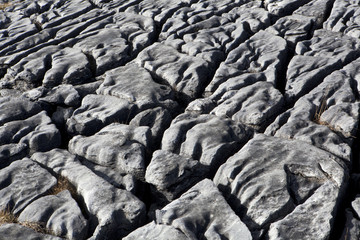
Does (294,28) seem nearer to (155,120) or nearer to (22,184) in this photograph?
(155,120)

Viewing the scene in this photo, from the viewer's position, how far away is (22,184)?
18.0 ft

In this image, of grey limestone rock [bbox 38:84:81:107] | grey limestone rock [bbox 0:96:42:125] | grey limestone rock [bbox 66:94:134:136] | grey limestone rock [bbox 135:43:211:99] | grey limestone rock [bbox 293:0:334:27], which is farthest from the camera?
grey limestone rock [bbox 293:0:334:27]

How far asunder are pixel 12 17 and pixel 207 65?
322 inches

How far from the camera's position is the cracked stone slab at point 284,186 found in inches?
177

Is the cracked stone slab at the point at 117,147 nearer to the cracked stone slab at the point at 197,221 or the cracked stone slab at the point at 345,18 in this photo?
the cracked stone slab at the point at 197,221

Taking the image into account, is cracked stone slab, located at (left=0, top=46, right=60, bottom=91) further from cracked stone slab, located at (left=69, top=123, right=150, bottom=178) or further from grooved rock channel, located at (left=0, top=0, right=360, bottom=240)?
cracked stone slab, located at (left=69, top=123, right=150, bottom=178)

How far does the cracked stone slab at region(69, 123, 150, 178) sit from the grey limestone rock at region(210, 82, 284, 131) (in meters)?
1.55

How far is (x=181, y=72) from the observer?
8.03m

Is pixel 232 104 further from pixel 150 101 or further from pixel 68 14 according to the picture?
pixel 68 14

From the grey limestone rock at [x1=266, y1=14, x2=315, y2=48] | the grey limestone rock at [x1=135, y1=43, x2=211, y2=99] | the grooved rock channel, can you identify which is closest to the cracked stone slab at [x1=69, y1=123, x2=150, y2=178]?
the grooved rock channel

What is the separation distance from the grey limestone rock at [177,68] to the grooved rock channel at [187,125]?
0.11ft

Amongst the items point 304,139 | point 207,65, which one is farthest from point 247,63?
point 304,139

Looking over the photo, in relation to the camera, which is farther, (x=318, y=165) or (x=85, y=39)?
(x=85, y=39)

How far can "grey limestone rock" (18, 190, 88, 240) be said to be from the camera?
15.4 feet
